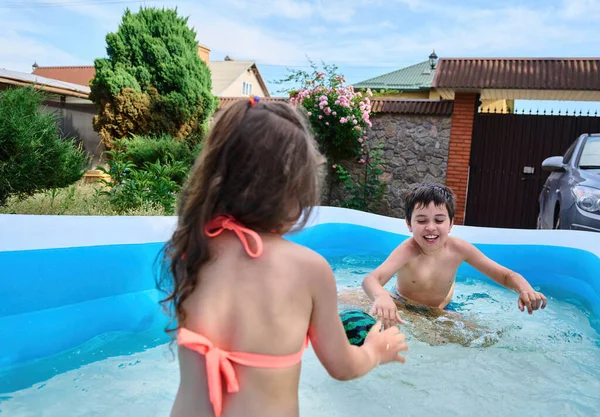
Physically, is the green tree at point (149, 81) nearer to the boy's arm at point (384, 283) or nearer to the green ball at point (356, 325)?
the boy's arm at point (384, 283)

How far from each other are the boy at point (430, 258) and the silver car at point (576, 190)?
2.05 metres

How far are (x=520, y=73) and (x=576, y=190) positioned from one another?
431 centimetres

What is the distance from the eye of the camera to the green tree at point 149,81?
31.4 ft

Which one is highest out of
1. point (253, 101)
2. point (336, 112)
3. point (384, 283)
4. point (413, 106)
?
point (413, 106)

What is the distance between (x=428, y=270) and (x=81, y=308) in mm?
2422

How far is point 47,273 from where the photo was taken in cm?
330

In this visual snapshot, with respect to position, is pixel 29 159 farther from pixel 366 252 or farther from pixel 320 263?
pixel 320 263

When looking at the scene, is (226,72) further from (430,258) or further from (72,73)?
(430,258)

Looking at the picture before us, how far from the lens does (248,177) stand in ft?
3.51

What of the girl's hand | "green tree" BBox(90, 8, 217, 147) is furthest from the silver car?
"green tree" BBox(90, 8, 217, 147)

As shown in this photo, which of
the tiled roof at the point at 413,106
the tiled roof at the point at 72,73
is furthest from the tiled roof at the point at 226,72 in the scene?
the tiled roof at the point at 413,106

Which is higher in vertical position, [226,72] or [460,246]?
[226,72]

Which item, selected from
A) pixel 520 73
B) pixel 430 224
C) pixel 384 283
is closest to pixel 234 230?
pixel 384 283

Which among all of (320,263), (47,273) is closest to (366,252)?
(47,273)
